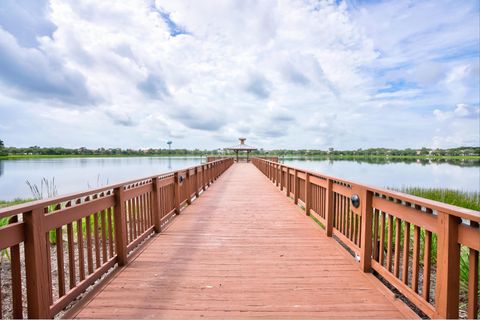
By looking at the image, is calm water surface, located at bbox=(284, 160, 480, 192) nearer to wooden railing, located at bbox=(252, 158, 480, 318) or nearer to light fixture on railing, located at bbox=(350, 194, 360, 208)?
→ wooden railing, located at bbox=(252, 158, 480, 318)

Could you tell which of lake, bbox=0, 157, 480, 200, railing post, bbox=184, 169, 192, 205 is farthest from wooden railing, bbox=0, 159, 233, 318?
lake, bbox=0, 157, 480, 200

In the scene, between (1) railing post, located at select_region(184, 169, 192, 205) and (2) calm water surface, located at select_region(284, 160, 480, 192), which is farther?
(2) calm water surface, located at select_region(284, 160, 480, 192)

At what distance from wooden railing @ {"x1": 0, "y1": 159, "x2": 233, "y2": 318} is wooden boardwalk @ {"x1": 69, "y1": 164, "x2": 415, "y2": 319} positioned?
0.76ft

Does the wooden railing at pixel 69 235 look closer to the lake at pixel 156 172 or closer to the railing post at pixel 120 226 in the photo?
the railing post at pixel 120 226

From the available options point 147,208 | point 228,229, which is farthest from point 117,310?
point 228,229

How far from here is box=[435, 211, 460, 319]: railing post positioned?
2018 millimetres

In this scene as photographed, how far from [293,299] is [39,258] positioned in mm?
2295

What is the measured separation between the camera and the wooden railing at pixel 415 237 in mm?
1963

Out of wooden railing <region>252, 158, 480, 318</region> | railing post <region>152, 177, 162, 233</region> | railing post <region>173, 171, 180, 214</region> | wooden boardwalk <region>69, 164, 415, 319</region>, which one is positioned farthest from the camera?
railing post <region>173, 171, 180, 214</region>

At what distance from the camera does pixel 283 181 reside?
969 cm

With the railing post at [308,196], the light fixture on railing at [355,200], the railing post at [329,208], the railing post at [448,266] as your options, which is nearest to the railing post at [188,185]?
the railing post at [308,196]

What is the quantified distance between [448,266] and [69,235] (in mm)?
3286

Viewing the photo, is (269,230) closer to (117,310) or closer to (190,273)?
(190,273)

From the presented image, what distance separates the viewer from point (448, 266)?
203 centimetres
